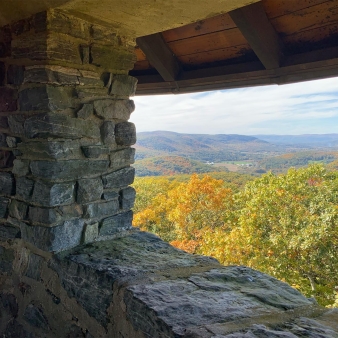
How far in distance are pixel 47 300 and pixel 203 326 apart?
0.93 metres

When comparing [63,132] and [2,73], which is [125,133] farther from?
[2,73]

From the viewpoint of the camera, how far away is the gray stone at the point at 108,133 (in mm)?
1696

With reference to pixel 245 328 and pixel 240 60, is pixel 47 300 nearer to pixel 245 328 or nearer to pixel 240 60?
pixel 245 328

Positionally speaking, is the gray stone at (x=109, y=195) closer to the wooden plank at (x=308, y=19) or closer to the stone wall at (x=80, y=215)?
the stone wall at (x=80, y=215)

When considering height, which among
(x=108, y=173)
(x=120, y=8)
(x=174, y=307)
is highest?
(x=120, y=8)

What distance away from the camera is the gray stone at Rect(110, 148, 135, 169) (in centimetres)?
175

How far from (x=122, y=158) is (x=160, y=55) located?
0.90 metres

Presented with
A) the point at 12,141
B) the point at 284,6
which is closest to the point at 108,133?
the point at 12,141

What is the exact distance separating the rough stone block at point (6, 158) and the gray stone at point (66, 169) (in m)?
0.22

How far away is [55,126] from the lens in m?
1.48

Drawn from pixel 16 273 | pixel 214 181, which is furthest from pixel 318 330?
pixel 214 181

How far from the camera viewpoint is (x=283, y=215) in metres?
9.41

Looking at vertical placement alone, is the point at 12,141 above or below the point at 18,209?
above

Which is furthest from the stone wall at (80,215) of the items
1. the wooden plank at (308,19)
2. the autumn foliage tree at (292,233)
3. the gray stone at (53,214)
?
the autumn foliage tree at (292,233)
